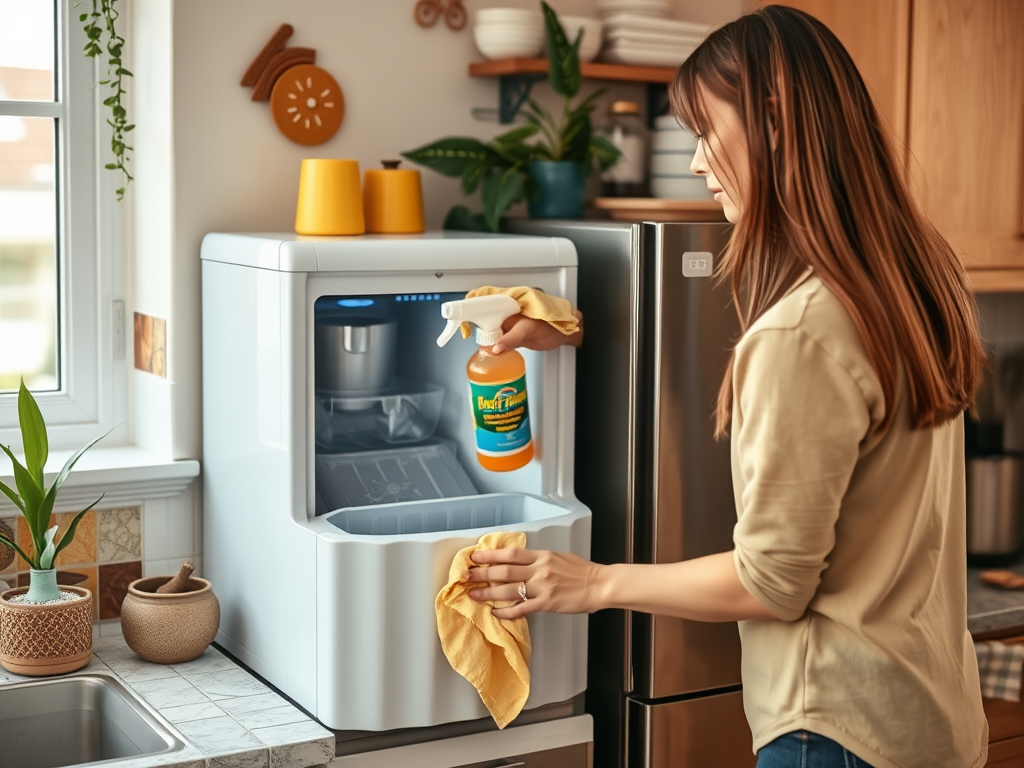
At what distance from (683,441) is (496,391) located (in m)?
0.30

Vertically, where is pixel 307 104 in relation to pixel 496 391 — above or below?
above

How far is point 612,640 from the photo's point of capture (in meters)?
1.85

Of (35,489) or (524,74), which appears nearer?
(35,489)

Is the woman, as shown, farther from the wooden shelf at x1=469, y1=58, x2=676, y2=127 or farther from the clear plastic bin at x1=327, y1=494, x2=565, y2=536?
the wooden shelf at x1=469, y1=58, x2=676, y2=127

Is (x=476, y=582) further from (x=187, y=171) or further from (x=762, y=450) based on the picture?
(x=187, y=171)

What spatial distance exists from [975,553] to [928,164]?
809 mm

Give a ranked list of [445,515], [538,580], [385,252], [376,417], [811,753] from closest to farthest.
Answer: [811,753] → [538,580] → [385,252] → [445,515] → [376,417]

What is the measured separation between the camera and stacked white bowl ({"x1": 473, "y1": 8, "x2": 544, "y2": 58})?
2.11 meters

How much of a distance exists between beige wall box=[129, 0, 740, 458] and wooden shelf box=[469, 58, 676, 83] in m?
0.08

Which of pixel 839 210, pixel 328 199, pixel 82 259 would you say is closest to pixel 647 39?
pixel 328 199

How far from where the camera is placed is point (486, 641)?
1.60m

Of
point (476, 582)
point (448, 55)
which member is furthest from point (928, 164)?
point (476, 582)

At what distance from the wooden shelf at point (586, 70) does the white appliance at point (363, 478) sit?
358 millimetres

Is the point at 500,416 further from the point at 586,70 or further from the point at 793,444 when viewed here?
the point at 586,70
